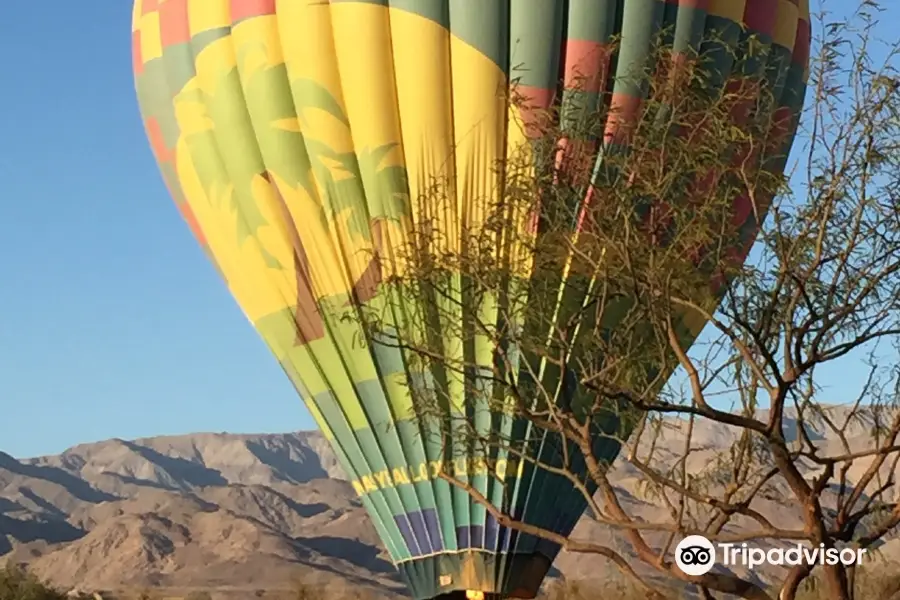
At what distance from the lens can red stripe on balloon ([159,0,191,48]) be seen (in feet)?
58.8

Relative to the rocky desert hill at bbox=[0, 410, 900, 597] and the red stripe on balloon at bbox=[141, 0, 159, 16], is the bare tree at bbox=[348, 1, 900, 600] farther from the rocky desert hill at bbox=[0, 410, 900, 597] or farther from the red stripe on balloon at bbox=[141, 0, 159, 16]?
the rocky desert hill at bbox=[0, 410, 900, 597]

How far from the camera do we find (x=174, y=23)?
713 inches

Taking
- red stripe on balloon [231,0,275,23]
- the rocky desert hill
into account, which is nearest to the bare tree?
red stripe on balloon [231,0,275,23]

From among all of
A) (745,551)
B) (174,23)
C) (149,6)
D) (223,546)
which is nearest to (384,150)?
(174,23)

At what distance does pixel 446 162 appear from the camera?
51.1 feet

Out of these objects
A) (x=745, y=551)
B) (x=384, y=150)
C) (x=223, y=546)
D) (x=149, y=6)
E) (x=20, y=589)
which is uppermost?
(x=223, y=546)

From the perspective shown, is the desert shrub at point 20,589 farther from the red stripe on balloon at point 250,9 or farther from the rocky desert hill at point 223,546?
the red stripe on balloon at point 250,9

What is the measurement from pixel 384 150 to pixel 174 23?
4.24 m

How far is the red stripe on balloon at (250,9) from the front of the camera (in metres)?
16.6

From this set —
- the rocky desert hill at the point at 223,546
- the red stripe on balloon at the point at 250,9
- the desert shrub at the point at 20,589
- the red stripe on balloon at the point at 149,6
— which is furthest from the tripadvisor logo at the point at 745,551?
the rocky desert hill at the point at 223,546

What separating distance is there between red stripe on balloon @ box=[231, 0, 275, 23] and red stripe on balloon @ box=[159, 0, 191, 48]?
1163 millimetres

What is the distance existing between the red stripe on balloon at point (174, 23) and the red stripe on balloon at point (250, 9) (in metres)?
1.16

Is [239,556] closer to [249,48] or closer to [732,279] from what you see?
[249,48]

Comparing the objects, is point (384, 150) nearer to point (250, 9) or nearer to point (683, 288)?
point (250, 9)
